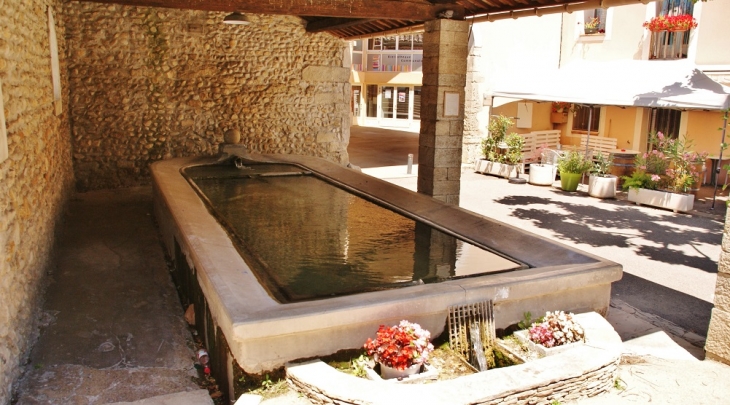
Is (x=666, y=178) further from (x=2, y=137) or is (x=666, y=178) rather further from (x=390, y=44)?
(x=390, y=44)

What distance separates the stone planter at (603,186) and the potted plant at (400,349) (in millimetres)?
7403

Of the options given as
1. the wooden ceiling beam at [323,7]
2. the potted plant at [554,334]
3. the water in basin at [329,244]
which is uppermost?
the wooden ceiling beam at [323,7]

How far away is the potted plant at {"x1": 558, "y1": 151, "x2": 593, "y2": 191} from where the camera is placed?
1006 centimetres

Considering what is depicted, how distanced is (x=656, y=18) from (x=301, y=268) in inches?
401

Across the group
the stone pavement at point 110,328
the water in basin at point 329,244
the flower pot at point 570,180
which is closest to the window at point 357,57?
the flower pot at point 570,180

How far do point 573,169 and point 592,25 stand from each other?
4.62m

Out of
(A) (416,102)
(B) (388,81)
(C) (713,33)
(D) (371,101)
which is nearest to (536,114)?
(C) (713,33)

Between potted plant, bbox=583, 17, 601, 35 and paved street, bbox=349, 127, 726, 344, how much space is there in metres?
4.45

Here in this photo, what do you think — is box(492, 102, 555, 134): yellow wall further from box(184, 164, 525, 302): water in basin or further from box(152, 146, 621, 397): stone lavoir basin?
box(184, 164, 525, 302): water in basin

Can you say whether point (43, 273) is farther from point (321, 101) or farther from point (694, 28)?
point (694, 28)

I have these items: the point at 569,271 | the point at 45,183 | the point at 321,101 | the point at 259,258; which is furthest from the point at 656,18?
the point at 45,183

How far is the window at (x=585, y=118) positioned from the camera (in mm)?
13117

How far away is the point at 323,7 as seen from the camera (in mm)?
6059

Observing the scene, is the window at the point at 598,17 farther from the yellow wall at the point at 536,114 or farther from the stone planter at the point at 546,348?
the stone planter at the point at 546,348
